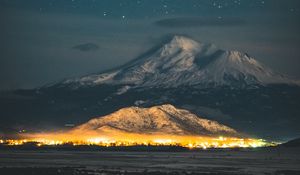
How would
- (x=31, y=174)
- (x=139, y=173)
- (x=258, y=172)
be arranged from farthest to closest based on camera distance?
(x=258, y=172) < (x=139, y=173) < (x=31, y=174)

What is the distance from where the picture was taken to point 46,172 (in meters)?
126

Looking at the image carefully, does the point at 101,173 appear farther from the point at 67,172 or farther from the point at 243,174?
the point at 243,174

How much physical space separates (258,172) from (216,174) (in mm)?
12859

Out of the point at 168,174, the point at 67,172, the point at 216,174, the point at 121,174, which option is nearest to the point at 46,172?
the point at 67,172

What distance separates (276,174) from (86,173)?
1384 inches

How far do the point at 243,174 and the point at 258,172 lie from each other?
9.06 metres

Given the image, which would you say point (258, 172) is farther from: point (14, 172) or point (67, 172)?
point (14, 172)

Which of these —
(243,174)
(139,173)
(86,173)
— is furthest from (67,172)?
(243,174)

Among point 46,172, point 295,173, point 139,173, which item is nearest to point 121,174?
point 139,173

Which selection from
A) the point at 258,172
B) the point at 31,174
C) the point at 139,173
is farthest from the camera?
the point at 258,172

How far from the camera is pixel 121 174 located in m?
128

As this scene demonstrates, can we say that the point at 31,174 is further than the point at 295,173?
No

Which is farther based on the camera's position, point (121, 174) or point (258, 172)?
point (258, 172)

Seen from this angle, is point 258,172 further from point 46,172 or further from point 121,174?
point 46,172
